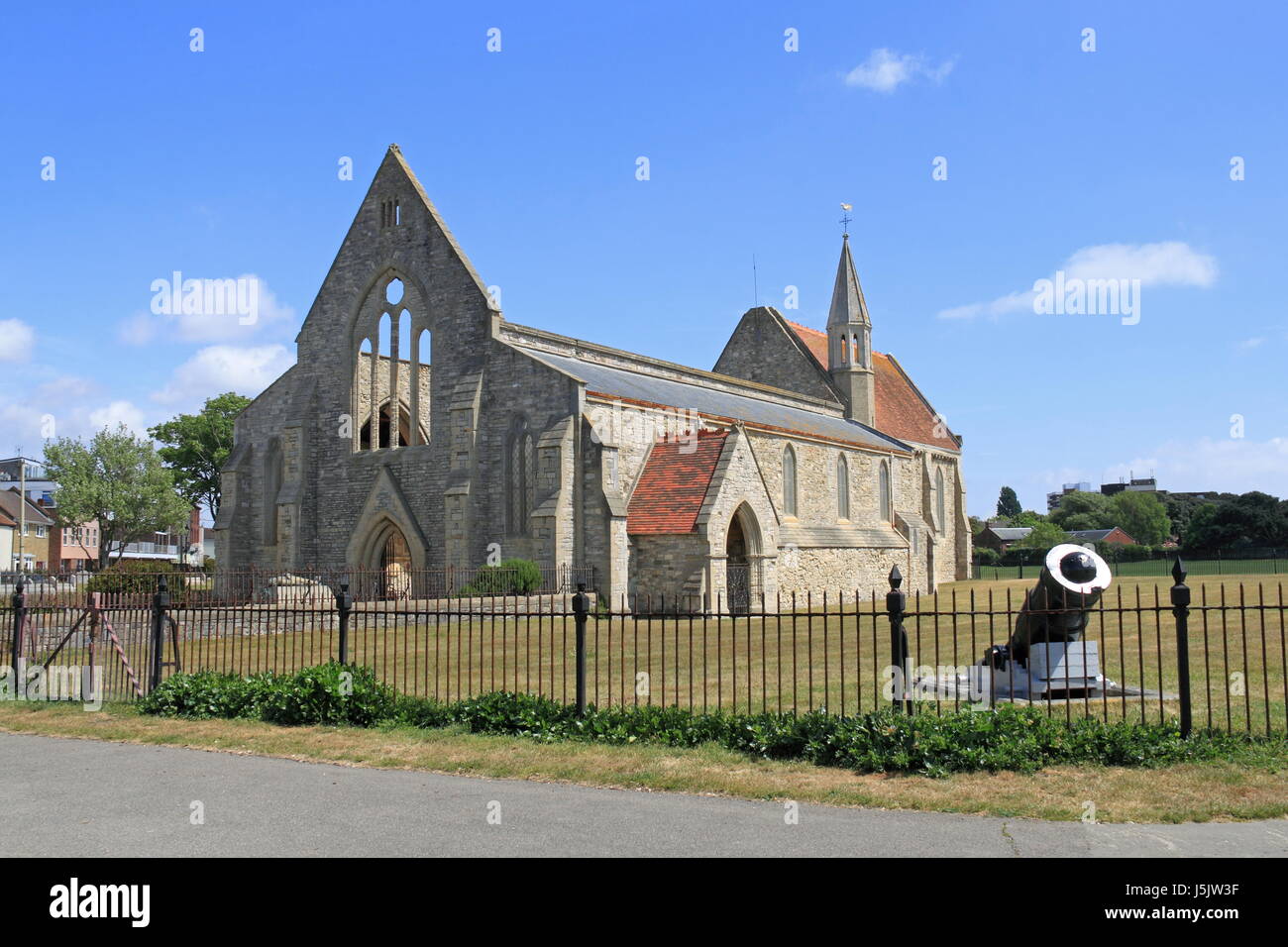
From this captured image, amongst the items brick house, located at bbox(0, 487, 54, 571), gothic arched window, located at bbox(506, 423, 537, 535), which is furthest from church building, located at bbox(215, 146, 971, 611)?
brick house, located at bbox(0, 487, 54, 571)

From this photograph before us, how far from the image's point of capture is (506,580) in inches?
1068

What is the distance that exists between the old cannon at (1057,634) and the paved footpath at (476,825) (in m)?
4.52

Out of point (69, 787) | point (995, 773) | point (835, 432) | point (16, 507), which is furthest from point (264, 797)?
point (16, 507)

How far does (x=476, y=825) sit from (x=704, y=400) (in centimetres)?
3069

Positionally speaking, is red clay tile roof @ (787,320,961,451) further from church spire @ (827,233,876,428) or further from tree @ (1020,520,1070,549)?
tree @ (1020,520,1070,549)

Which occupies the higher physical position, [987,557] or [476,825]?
[987,557]

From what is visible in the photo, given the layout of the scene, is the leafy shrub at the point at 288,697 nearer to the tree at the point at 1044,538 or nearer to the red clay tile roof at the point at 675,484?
the red clay tile roof at the point at 675,484

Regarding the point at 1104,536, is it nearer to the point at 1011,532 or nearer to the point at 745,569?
the point at 1011,532

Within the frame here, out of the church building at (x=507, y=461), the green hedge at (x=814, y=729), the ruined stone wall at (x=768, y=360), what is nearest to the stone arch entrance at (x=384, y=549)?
the church building at (x=507, y=461)

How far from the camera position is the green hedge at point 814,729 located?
9617 mm

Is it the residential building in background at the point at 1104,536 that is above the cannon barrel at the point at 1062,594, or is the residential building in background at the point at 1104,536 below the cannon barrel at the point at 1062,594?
above

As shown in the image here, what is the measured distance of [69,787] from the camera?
978 centimetres

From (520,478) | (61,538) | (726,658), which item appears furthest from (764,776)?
(61,538)
